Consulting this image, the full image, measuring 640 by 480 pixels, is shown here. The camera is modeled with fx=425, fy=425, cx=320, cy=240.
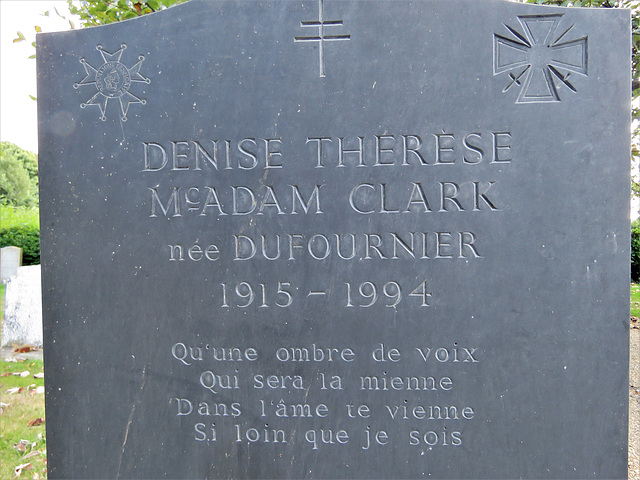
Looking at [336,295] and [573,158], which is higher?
[573,158]

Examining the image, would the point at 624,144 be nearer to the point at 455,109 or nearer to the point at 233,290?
the point at 455,109

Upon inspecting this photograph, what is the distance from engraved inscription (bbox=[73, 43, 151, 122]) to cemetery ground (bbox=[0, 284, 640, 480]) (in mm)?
2400

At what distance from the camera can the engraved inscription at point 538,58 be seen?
1.92 m

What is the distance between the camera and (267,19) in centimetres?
197

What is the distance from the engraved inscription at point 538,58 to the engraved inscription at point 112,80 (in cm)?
166

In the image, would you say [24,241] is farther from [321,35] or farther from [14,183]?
[14,183]

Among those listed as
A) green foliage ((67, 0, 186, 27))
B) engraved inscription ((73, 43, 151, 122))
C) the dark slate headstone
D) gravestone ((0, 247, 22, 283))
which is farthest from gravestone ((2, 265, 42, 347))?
gravestone ((0, 247, 22, 283))

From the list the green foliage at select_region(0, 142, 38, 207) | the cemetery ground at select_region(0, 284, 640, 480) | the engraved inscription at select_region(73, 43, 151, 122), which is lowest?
the cemetery ground at select_region(0, 284, 640, 480)

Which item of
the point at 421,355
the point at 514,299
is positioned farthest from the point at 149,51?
the point at 514,299

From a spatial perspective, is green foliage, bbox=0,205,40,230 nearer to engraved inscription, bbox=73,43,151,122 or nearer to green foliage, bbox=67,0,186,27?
green foliage, bbox=67,0,186,27

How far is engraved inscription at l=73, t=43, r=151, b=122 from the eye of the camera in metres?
2.01

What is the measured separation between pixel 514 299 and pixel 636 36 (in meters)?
2.83

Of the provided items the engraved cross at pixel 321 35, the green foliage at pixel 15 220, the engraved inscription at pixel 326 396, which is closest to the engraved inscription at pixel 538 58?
the engraved cross at pixel 321 35

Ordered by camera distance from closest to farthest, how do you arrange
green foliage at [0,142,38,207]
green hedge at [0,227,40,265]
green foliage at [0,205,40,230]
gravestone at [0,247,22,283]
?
gravestone at [0,247,22,283] → green hedge at [0,227,40,265] → green foliage at [0,205,40,230] → green foliage at [0,142,38,207]
